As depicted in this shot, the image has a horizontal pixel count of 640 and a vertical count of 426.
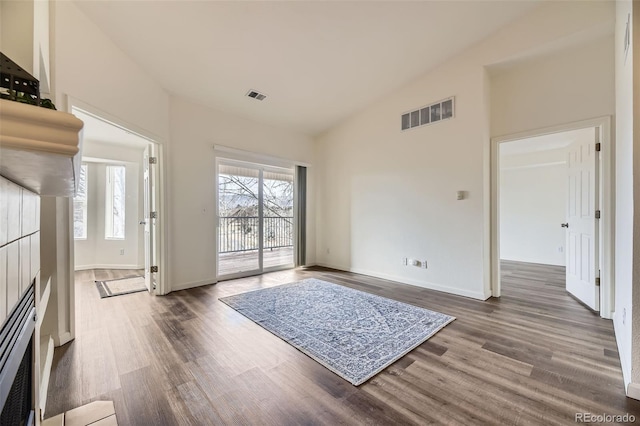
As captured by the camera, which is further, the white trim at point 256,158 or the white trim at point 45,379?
the white trim at point 256,158

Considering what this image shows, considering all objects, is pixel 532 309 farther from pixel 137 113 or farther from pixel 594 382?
pixel 137 113

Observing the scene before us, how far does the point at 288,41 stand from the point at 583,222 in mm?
3979

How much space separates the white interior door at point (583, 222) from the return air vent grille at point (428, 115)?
1.52 m

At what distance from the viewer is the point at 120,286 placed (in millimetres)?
3807

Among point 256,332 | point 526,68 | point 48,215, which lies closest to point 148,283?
point 48,215

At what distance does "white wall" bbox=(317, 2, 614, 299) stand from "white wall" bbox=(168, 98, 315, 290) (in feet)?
7.19

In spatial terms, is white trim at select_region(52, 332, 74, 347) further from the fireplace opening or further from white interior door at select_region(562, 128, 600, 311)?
white interior door at select_region(562, 128, 600, 311)

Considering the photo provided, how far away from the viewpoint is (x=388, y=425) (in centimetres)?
133

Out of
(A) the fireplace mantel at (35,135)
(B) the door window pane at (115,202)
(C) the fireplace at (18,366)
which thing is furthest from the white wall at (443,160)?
(B) the door window pane at (115,202)

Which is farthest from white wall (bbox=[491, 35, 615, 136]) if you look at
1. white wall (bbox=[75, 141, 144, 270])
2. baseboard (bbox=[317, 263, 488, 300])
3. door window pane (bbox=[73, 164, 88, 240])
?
door window pane (bbox=[73, 164, 88, 240])

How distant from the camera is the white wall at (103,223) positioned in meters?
4.92

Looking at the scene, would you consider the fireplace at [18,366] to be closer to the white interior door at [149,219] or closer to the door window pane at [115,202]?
the white interior door at [149,219]

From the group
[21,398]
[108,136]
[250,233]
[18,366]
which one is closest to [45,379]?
[21,398]

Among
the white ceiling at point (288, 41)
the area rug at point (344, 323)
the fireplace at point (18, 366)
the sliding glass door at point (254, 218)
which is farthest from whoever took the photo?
the sliding glass door at point (254, 218)
